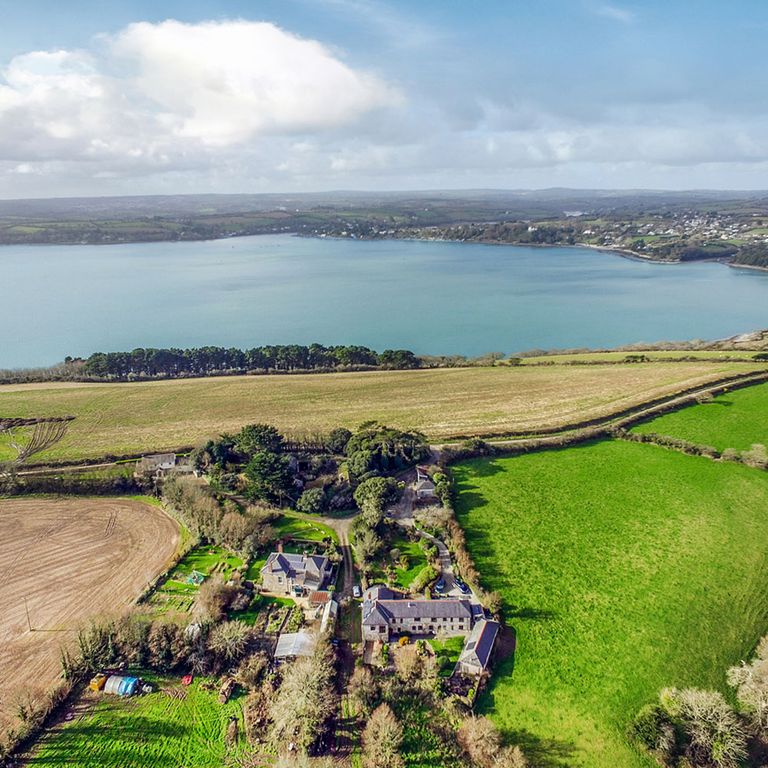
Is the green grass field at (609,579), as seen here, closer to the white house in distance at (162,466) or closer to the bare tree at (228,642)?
the bare tree at (228,642)

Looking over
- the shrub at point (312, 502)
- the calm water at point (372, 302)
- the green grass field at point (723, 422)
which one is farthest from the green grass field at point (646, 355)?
the shrub at point (312, 502)

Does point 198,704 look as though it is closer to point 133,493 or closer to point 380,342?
point 133,493

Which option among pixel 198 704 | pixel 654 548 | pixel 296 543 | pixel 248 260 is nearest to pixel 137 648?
pixel 198 704

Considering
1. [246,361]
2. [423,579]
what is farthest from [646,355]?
[423,579]

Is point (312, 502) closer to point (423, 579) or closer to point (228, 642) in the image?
point (423, 579)

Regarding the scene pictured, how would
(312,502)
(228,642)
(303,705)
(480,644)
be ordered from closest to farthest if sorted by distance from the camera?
(303,705), (480,644), (228,642), (312,502)

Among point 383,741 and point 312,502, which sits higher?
point 312,502
